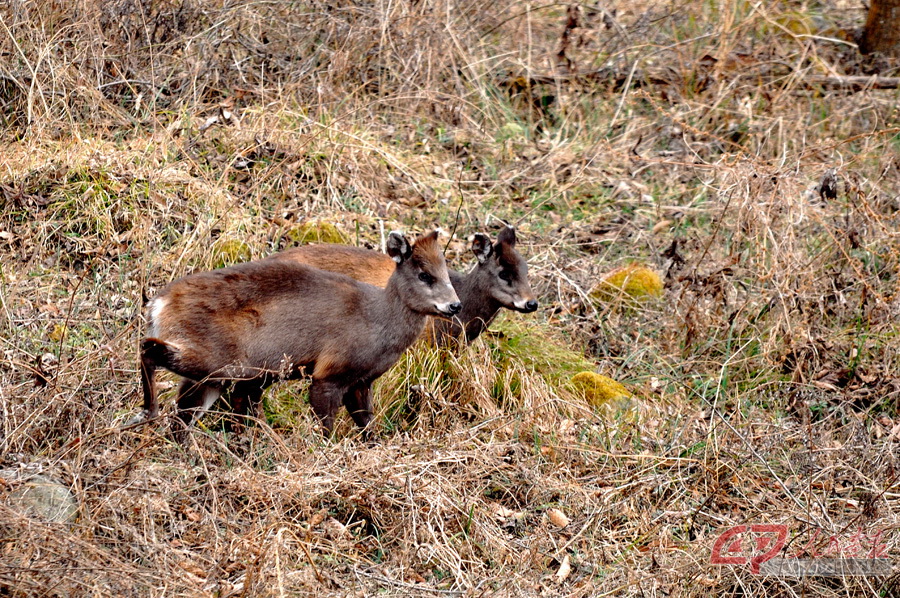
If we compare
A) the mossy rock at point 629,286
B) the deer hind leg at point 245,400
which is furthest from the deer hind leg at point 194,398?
the mossy rock at point 629,286

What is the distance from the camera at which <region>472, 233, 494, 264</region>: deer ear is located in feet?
25.5

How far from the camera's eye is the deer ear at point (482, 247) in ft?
25.5

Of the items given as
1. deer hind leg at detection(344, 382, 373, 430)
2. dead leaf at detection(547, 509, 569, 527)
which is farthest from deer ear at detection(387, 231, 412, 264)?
dead leaf at detection(547, 509, 569, 527)

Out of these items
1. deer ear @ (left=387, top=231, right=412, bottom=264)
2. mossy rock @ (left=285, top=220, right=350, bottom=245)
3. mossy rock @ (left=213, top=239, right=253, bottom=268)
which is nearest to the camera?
deer ear @ (left=387, top=231, right=412, bottom=264)

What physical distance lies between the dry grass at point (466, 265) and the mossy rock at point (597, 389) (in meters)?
0.09

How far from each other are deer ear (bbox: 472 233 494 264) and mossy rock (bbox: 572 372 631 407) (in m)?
1.06

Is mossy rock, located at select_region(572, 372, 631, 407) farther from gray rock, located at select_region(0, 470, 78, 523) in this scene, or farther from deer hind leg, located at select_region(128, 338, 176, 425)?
gray rock, located at select_region(0, 470, 78, 523)

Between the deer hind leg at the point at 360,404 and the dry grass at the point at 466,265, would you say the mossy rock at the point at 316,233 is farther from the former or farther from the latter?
the deer hind leg at the point at 360,404

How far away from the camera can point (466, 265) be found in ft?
29.3

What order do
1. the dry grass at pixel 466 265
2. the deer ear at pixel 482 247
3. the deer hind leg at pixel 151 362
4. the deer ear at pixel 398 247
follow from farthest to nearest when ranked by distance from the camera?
the deer ear at pixel 482 247 < the deer ear at pixel 398 247 < the deer hind leg at pixel 151 362 < the dry grass at pixel 466 265

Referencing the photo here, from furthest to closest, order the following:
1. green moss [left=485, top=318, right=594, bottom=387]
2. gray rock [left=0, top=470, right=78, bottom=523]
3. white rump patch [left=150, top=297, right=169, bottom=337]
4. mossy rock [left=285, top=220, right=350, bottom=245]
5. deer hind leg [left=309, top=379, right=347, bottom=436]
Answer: mossy rock [left=285, top=220, right=350, bottom=245]
green moss [left=485, top=318, right=594, bottom=387]
deer hind leg [left=309, top=379, right=347, bottom=436]
white rump patch [left=150, top=297, right=169, bottom=337]
gray rock [left=0, top=470, right=78, bottom=523]

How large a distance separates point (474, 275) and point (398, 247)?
1.14 meters

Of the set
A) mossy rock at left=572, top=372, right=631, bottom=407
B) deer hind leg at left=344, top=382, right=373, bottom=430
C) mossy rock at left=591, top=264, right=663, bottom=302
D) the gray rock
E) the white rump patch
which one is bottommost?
mossy rock at left=591, top=264, right=663, bottom=302

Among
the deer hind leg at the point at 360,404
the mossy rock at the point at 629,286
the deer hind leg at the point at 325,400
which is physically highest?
the deer hind leg at the point at 325,400
